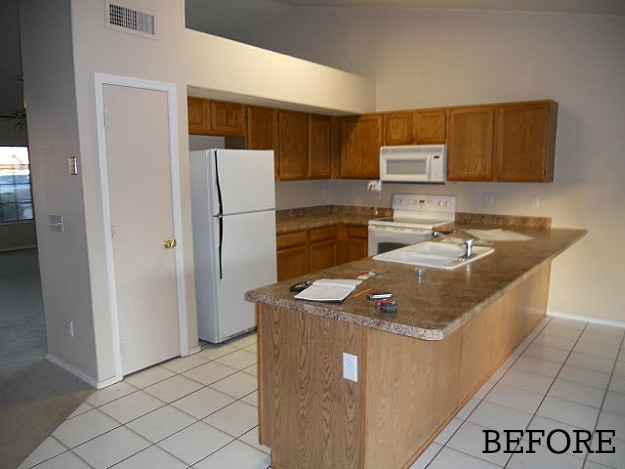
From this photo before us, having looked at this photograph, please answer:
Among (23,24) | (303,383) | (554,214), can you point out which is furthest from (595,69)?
(23,24)

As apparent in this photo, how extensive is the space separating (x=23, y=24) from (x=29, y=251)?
658 cm

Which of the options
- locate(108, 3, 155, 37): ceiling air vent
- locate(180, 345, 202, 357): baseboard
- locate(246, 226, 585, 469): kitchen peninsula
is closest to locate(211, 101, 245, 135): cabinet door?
locate(108, 3, 155, 37): ceiling air vent

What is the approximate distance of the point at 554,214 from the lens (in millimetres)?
4512

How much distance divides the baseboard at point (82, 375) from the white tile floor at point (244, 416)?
77mm

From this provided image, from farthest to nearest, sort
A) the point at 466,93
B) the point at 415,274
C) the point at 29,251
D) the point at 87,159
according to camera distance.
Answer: the point at 29,251 → the point at 466,93 → the point at 87,159 → the point at 415,274

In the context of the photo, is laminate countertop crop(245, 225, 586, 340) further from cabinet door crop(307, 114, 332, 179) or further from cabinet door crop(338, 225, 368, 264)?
cabinet door crop(307, 114, 332, 179)

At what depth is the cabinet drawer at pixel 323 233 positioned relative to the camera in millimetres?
5000

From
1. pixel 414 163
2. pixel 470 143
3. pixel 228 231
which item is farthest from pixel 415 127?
pixel 228 231

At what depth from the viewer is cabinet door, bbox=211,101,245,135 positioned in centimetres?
421

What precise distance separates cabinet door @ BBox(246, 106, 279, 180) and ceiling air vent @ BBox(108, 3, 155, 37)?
1449mm

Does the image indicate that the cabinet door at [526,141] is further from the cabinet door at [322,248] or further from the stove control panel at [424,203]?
the cabinet door at [322,248]

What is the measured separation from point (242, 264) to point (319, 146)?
2098mm

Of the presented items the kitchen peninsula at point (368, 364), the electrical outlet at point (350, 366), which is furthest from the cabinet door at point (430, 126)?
the electrical outlet at point (350, 366)

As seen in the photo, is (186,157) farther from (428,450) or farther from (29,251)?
(29,251)
